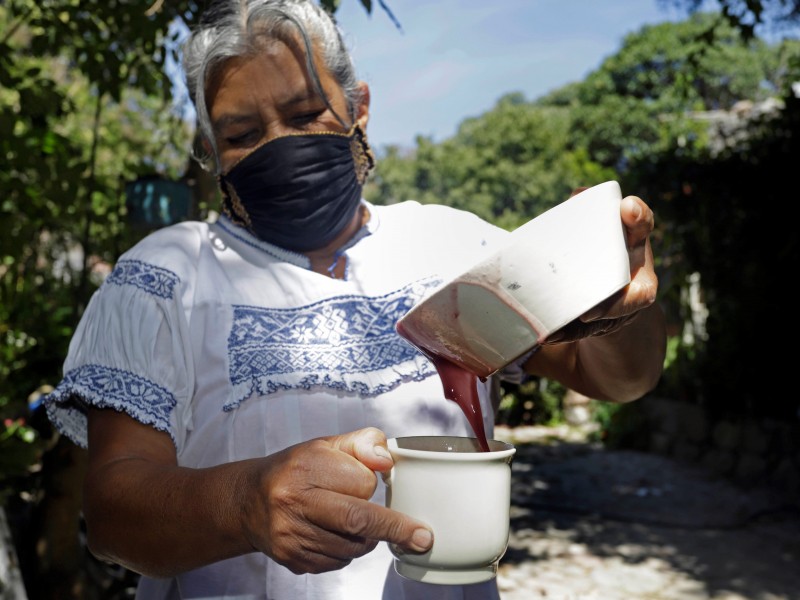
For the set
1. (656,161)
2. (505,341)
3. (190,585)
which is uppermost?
(656,161)

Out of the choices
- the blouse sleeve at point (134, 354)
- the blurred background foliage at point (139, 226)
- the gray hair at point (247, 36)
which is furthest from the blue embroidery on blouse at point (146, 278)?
the blurred background foliage at point (139, 226)

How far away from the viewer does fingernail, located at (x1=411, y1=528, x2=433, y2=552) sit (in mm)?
1099

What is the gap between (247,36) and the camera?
1.63 meters

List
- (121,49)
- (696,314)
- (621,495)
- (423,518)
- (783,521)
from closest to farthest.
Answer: (423,518) < (121,49) < (783,521) < (621,495) < (696,314)

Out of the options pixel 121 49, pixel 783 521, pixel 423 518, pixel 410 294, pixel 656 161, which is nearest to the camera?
pixel 423 518

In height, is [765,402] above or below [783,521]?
above

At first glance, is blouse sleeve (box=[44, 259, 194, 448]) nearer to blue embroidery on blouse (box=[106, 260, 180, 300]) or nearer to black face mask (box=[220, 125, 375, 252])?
blue embroidery on blouse (box=[106, 260, 180, 300])

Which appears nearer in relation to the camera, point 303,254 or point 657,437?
point 303,254

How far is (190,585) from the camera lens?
148 cm

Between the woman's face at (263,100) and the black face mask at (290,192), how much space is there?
1.2 inches

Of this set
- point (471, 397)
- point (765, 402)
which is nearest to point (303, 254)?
point (471, 397)

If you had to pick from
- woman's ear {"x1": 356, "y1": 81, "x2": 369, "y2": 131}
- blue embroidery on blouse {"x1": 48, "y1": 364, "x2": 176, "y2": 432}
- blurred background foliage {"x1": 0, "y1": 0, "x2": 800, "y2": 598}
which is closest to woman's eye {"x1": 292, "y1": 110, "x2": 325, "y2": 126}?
woman's ear {"x1": 356, "y1": 81, "x2": 369, "y2": 131}

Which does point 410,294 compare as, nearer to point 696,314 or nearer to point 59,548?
point 59,548

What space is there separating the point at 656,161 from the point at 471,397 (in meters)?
8.60
